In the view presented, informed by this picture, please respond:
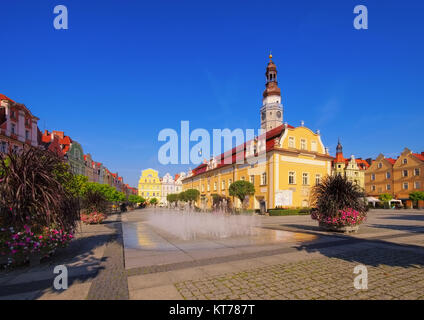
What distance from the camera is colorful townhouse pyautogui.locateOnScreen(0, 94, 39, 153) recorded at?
29797 millimetres

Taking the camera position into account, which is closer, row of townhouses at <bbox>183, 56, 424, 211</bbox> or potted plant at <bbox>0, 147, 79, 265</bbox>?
potted plant at <bbox>0, 147, 79, 265</bbox>

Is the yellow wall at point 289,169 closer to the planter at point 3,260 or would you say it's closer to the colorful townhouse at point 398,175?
the planter at point 3,260

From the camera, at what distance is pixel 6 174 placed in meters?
6.41

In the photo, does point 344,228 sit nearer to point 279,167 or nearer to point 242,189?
point 279,167

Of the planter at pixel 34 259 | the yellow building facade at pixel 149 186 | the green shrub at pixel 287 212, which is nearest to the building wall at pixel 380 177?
the green shrub at pixel 287 212

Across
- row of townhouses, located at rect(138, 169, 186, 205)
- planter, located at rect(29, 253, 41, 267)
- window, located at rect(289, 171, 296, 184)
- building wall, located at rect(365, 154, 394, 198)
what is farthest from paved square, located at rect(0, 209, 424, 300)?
row of townhouses, located at rect(138, 169, 186, 205)

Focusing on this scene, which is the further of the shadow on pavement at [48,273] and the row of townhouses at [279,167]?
the row of townhouses at [279,167]

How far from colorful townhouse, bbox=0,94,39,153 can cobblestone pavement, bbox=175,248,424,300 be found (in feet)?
104

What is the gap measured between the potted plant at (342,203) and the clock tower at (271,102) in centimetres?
4391

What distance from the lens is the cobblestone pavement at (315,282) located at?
14.4 ft

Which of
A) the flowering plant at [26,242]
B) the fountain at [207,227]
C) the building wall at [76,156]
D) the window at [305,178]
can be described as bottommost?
the fountain at [207,227]

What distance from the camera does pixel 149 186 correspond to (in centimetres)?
10331

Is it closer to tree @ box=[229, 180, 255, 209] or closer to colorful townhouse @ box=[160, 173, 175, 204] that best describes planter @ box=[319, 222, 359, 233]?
tree @ box=[229, 180, 255, 209]

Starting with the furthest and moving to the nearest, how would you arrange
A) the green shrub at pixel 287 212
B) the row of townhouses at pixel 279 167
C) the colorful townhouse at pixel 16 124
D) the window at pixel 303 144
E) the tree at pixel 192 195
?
the tree at pixel 192 195, the window at pixel 303 144, the row of townhouses at pixel 279 167, the green shrub at pixel 287 212, the colorful townhouse at pixel 16 124
